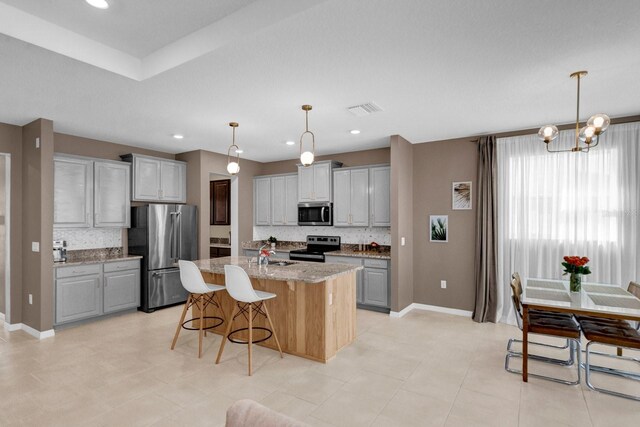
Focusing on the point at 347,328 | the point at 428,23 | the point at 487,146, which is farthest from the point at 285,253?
the point at 428,23

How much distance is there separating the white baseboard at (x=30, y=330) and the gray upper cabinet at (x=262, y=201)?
3.72m

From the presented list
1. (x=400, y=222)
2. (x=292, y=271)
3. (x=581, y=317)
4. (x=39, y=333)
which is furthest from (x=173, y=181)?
(x=581, y=317)

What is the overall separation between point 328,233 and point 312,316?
3072 millimetres

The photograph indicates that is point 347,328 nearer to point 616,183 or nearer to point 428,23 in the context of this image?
point 428,23

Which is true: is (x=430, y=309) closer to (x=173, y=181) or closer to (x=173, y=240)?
(x=173, y=240)

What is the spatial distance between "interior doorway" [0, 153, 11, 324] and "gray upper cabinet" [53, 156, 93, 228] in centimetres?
57

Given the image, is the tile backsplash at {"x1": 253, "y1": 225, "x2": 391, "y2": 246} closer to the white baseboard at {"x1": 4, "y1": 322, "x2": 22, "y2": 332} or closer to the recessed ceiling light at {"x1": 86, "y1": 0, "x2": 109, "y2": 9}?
the white baseboard at {"x1": 4, "y1": 322, "x2": 22, "y2": 332}

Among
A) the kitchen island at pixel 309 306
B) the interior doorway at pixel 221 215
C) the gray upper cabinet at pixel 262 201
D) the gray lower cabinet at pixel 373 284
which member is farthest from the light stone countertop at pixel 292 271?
the interior doorway at pixel 221 215

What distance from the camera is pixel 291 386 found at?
2.94m

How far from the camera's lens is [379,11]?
203 centimetres

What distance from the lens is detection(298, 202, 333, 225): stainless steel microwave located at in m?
6.01

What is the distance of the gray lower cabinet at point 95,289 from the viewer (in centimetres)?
441

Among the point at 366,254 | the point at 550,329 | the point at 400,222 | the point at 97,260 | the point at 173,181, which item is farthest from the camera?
the point at 173,181

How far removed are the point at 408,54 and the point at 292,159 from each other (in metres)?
4.52
